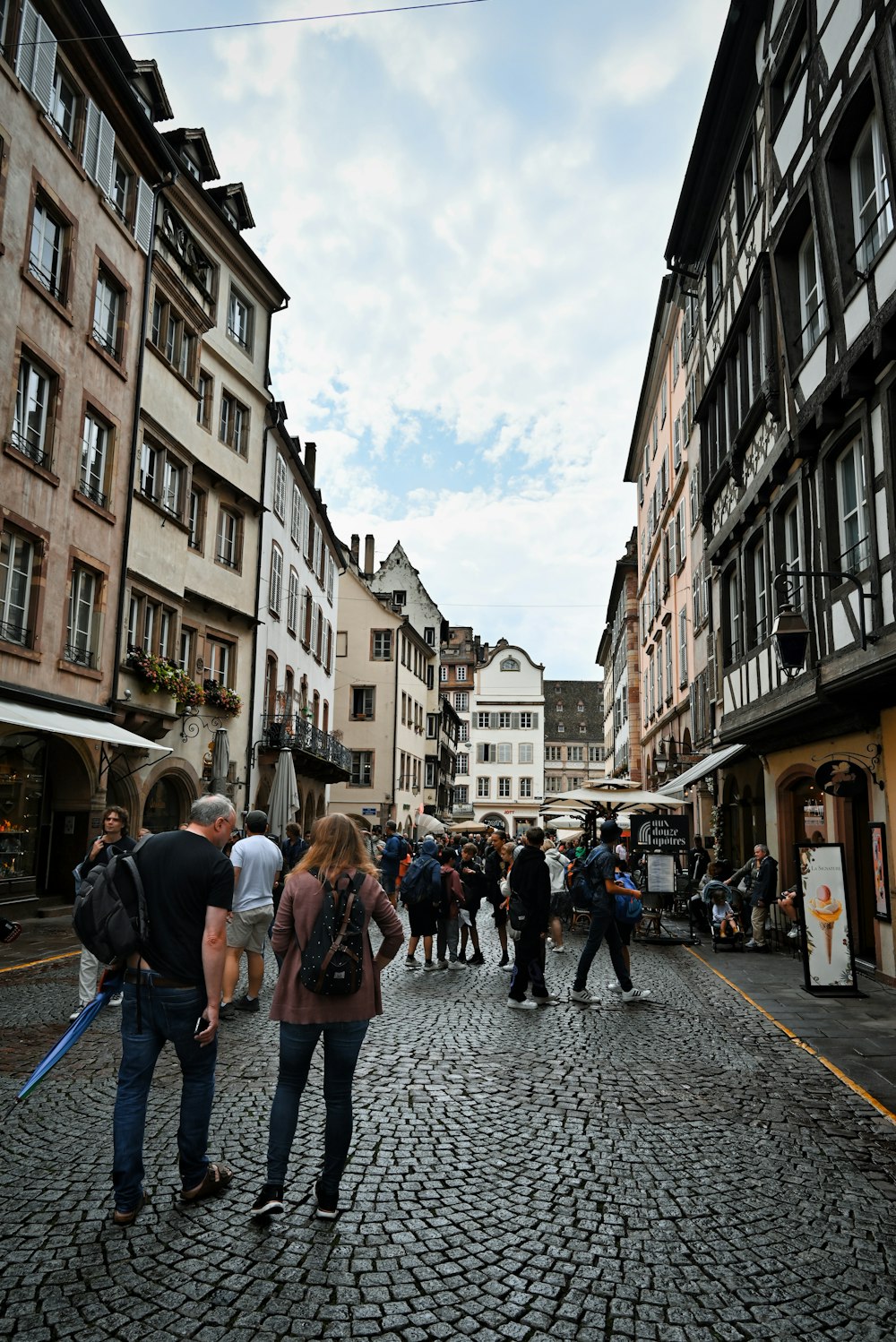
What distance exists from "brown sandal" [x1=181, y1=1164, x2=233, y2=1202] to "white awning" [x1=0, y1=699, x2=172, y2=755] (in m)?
9.14

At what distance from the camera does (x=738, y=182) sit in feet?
61.0

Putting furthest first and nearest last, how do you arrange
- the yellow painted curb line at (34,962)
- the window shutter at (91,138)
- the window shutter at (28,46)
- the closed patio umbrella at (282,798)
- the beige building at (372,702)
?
1. the beige building at (372,702)
2. the closed patio umbrella at (282,798)
3. the window shutter at (91,138)
4. the window shutter at (28,46)
5. the yellow painted curb line at (34,962)

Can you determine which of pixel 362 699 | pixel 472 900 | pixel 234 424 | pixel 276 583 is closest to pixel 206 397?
pixel 234 424

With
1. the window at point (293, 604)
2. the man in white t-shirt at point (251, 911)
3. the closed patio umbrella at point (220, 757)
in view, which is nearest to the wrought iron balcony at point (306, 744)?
the window at point (293, 604)

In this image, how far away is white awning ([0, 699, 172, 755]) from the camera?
13.0 meters

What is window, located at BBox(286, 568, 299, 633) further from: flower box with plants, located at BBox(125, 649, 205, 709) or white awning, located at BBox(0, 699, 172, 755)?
white awning, located at BBox(0, 699, 172, 755)

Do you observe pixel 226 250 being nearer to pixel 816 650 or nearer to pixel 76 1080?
pixel 816 650

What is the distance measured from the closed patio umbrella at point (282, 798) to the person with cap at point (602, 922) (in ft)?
40.4

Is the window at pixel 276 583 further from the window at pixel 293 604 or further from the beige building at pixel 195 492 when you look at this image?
the beige building at pixel 195 492

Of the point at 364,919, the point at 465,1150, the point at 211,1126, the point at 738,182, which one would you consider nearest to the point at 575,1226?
the point at 465,1150

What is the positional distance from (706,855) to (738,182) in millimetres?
14209

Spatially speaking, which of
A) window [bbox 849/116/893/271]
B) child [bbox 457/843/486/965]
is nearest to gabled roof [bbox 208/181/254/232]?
window [bbox 849/116/893/271]

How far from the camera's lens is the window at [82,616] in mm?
16781

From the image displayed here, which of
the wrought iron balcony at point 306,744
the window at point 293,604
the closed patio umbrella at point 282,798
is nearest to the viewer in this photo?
the closed patio umbrella at point 282,798
